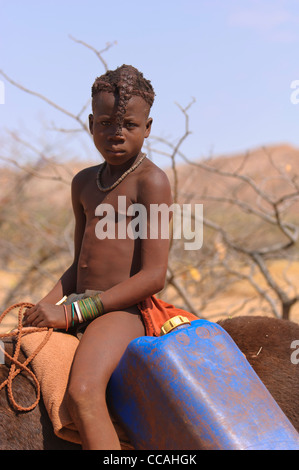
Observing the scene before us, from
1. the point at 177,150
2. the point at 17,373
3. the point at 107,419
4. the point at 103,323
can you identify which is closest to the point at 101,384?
the point at 107,419

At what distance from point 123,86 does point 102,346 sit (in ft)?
3.39

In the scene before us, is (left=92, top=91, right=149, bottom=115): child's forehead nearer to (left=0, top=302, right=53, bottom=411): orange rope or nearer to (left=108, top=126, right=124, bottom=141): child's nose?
(left=108, top=126, right=124, bottom=141): child's nose

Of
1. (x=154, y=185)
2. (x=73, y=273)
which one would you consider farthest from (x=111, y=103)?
A: (x=73, y=273)

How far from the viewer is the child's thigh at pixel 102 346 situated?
6.10 ft

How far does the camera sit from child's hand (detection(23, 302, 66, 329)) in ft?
6.78

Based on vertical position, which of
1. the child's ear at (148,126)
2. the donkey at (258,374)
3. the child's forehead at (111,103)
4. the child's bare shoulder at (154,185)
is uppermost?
the child's forehead at (111,103)

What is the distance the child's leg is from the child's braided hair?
786 mm

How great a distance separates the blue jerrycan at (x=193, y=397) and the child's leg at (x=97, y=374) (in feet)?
Result: 0.23

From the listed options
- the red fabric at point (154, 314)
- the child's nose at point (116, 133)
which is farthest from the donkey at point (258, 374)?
the child's nose at point (116, 133)

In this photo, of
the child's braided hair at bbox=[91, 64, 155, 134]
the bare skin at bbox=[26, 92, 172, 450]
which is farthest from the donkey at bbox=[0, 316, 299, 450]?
the child's braided hair at bbox=[91, 64, 155, 134]

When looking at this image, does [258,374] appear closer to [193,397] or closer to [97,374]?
[193,397]

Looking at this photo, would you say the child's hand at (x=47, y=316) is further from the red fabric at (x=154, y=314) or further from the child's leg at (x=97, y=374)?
the red fabric at (x=154, y=314)
